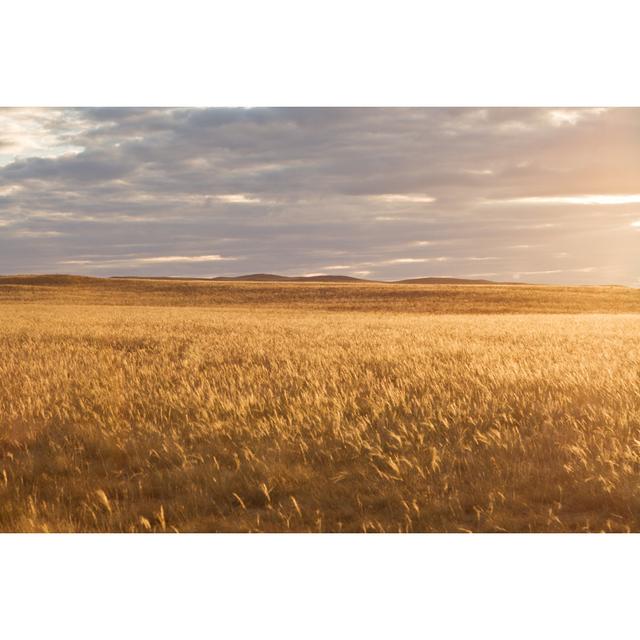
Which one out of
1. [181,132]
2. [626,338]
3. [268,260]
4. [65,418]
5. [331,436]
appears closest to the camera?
[331,436]

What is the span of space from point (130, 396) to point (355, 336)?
375 inches

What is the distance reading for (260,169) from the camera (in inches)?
367

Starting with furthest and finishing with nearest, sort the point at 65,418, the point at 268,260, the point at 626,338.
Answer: the point at 626,338
the point at 268,260
the point at 65,418

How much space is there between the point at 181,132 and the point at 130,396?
3.49 meters

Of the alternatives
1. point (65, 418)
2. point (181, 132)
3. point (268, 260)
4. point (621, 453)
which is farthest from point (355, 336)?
point (621, 453)

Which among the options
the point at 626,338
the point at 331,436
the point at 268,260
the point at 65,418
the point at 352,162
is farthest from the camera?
the point at 626,338

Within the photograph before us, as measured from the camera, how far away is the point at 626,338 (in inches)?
611

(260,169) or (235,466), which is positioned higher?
(260,169)

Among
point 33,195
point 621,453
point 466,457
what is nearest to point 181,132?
point 33,195

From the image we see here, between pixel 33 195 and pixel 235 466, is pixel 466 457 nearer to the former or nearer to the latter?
pixel 235 466

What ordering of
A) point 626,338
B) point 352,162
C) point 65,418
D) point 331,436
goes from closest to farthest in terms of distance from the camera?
1. point 331,436
2. point 65,418
3. point 352,162
4. point 626,338

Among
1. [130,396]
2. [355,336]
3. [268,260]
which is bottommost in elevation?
[355,336]

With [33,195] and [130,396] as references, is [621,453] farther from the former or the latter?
[33,195]
